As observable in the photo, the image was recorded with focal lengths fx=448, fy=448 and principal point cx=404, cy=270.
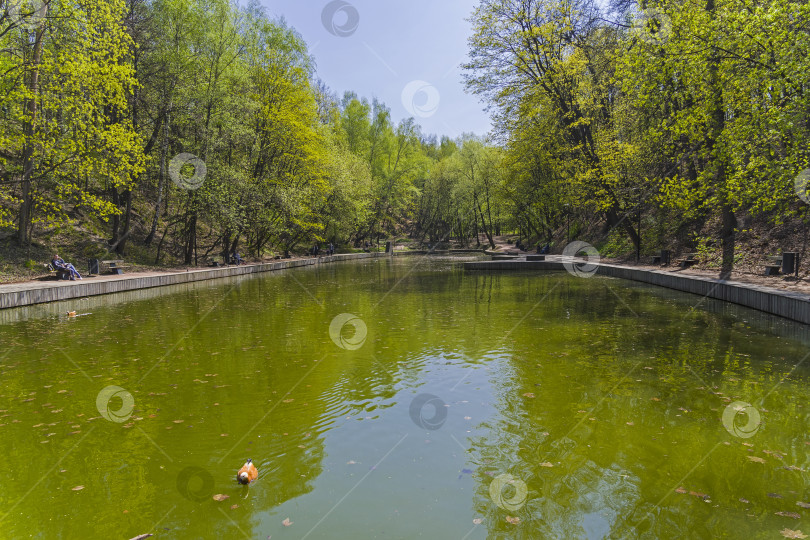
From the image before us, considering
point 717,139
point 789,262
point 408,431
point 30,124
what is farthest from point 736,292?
point 30,124

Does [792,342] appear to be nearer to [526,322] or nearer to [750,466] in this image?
[526,322]

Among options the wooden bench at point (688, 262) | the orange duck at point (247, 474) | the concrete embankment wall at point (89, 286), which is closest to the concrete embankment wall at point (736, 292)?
the wooden bench at point (688, 262)

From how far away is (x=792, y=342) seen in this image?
8.62 meters

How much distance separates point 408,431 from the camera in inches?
197

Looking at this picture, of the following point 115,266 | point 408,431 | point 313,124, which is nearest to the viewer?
point 408,431

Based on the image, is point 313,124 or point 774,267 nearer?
point 774,267

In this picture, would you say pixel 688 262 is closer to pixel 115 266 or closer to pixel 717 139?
pixel 717 139

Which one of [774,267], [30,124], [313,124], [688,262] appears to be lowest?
[688,262]

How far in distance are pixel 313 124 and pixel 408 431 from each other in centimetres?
3844

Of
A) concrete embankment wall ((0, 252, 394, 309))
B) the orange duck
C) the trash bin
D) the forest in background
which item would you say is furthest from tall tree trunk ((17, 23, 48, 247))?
the trash bin

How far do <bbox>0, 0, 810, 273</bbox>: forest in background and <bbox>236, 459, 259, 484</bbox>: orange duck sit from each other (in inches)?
567

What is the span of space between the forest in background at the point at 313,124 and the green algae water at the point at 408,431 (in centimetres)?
858

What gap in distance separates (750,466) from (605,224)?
34.2 metres

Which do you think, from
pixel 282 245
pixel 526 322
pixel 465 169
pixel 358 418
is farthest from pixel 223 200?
pixel 465 169
